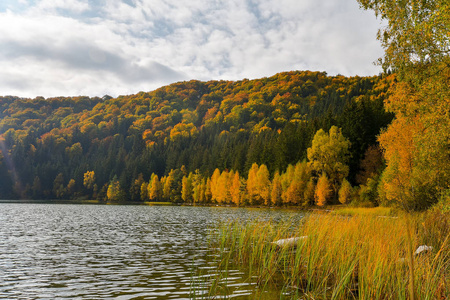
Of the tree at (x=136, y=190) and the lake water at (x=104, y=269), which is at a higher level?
the tree at (x=136, y=190)

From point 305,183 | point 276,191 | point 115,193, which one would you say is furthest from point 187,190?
point 305,183

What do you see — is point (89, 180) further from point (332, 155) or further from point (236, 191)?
point (332, 155)

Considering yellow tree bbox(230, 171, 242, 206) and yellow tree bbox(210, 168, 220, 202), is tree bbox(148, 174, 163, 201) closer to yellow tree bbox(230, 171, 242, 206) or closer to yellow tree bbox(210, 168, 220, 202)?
yellow tree bbox(210, 168, 220, 202)

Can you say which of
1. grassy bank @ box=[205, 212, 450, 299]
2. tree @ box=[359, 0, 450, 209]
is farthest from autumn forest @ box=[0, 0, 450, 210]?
grassy bank @ box=[205, 212, 450, 299]

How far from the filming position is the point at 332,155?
217 ft

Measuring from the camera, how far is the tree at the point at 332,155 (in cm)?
6600

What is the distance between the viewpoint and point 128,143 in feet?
633

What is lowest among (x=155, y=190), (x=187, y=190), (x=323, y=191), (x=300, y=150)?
(x=323, y=191)

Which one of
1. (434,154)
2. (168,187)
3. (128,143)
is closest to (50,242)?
(434,154)

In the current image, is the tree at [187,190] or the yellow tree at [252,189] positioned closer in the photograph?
the yellow tree at [252,189]

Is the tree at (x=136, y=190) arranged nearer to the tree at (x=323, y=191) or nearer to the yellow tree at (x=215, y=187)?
the yellow tree at (x=215, y=187)

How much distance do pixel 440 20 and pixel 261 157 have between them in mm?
82597

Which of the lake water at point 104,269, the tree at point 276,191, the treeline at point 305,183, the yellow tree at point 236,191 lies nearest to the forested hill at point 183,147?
the treeline at point 305,183

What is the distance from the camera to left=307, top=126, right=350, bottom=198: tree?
66000 millimetres
